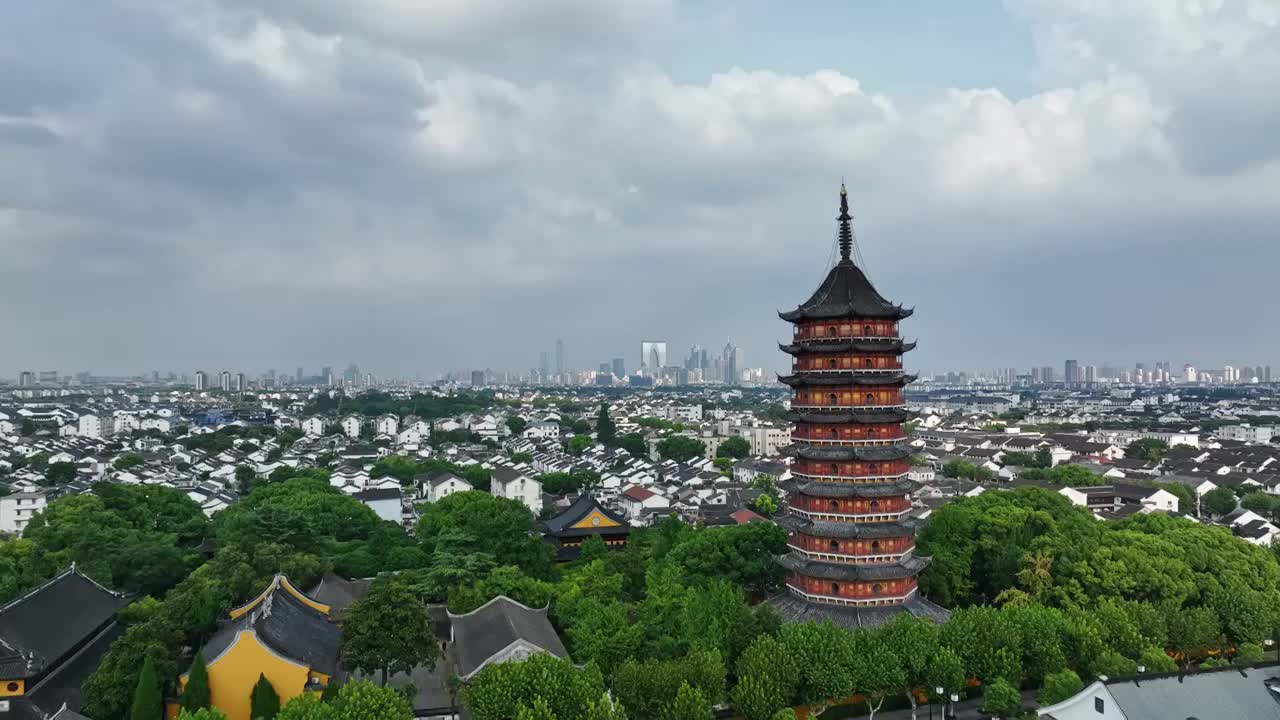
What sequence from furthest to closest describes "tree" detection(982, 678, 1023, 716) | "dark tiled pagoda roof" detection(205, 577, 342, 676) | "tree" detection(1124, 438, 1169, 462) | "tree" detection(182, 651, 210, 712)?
1. "tree" detection(1124, 438, 1169, 462)
2. "dark tiled pagoda roof" detection(205, 577, 342, 676)
3. "tree" detection(982, 678, 1023, 716)
4. "tree" detection(182, 651, 210, 712)

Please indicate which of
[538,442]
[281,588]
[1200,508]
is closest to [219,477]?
[538,442]

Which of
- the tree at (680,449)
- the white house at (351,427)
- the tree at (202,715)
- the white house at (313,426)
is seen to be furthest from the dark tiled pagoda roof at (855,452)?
the white house at (313,426)

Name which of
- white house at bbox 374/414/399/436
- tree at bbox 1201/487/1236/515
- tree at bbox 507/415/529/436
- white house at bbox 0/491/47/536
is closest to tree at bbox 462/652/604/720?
white house at bbox 0/491/47/536

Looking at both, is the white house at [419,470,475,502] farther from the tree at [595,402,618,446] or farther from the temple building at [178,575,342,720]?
the temple building at [178,575,342,720]

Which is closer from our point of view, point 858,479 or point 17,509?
point 858,479

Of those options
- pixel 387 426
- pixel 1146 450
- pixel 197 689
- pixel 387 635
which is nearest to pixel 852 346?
pixel 387 635

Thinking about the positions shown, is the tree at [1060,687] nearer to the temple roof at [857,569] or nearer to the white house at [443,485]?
the temple roof at [857,569]

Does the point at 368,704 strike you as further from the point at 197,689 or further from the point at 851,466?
the point at 851,466
